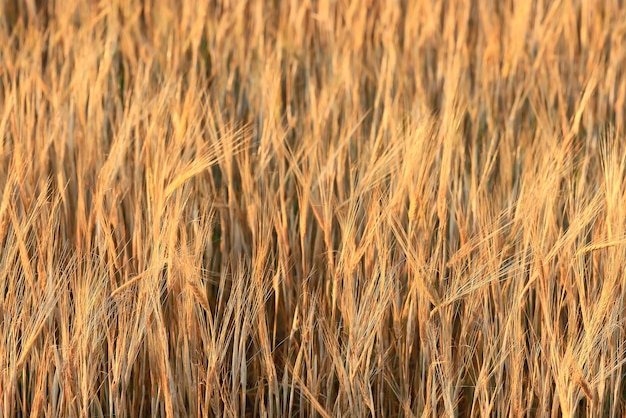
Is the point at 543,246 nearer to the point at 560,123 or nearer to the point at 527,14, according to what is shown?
the point at 560,123

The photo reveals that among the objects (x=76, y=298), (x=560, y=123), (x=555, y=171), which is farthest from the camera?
(x=560, y=123)

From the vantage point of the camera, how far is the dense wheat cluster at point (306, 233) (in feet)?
4.28

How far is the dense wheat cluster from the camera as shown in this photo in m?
1.31

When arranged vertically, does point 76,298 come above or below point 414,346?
above

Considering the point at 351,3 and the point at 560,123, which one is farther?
the point at 351,3

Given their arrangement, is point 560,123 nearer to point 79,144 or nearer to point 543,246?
point 543,246

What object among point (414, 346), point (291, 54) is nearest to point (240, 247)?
point (414, 346)

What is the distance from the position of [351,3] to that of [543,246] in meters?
1.10

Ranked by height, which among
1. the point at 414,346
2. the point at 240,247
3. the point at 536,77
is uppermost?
the point at 536,77

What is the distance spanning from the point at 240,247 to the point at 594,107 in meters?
0.97

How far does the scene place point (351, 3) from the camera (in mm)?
2283

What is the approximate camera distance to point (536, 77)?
7.00ft

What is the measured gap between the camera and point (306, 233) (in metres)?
1.60

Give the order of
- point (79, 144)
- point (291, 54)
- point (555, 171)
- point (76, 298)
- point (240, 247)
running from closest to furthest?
point (76, 298)
point (555, 171)
point (240, 247)
point (79, 144)
point (291, 54)
